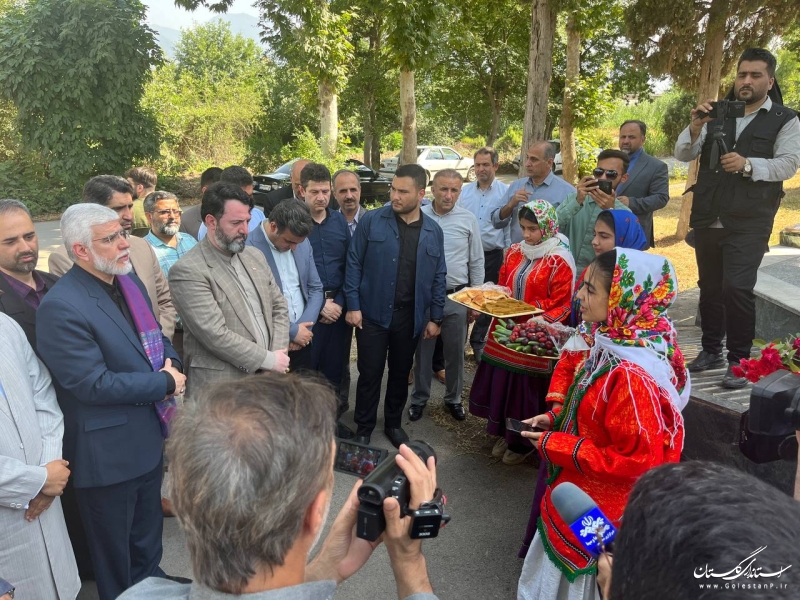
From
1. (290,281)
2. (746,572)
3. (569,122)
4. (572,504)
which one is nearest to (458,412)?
(290,281)

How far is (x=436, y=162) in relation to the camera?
21.8 m

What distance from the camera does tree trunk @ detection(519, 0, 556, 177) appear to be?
8672 millimetres

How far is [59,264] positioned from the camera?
11.2 ft

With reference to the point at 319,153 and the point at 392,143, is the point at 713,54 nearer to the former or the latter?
the point at 319,153

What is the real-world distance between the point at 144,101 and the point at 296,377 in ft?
67.9

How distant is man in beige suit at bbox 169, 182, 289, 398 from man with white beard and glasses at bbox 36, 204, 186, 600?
1.24 ft

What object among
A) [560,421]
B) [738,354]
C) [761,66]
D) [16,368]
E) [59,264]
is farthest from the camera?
[738,354]

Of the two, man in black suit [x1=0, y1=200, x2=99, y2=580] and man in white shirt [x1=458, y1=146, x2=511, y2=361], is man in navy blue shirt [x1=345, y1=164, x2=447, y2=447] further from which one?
man in black suit [x1=0, y1=200, x2=99, y2=580]

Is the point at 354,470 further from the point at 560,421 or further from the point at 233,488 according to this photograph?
the point at 560,421

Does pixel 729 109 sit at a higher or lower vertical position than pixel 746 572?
higher

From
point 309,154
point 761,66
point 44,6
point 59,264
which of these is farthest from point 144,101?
point 761,66

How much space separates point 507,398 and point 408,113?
8.91 meters

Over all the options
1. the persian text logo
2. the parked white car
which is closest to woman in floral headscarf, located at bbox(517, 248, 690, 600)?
the persian text logo

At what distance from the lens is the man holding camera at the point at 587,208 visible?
4.70 metres
